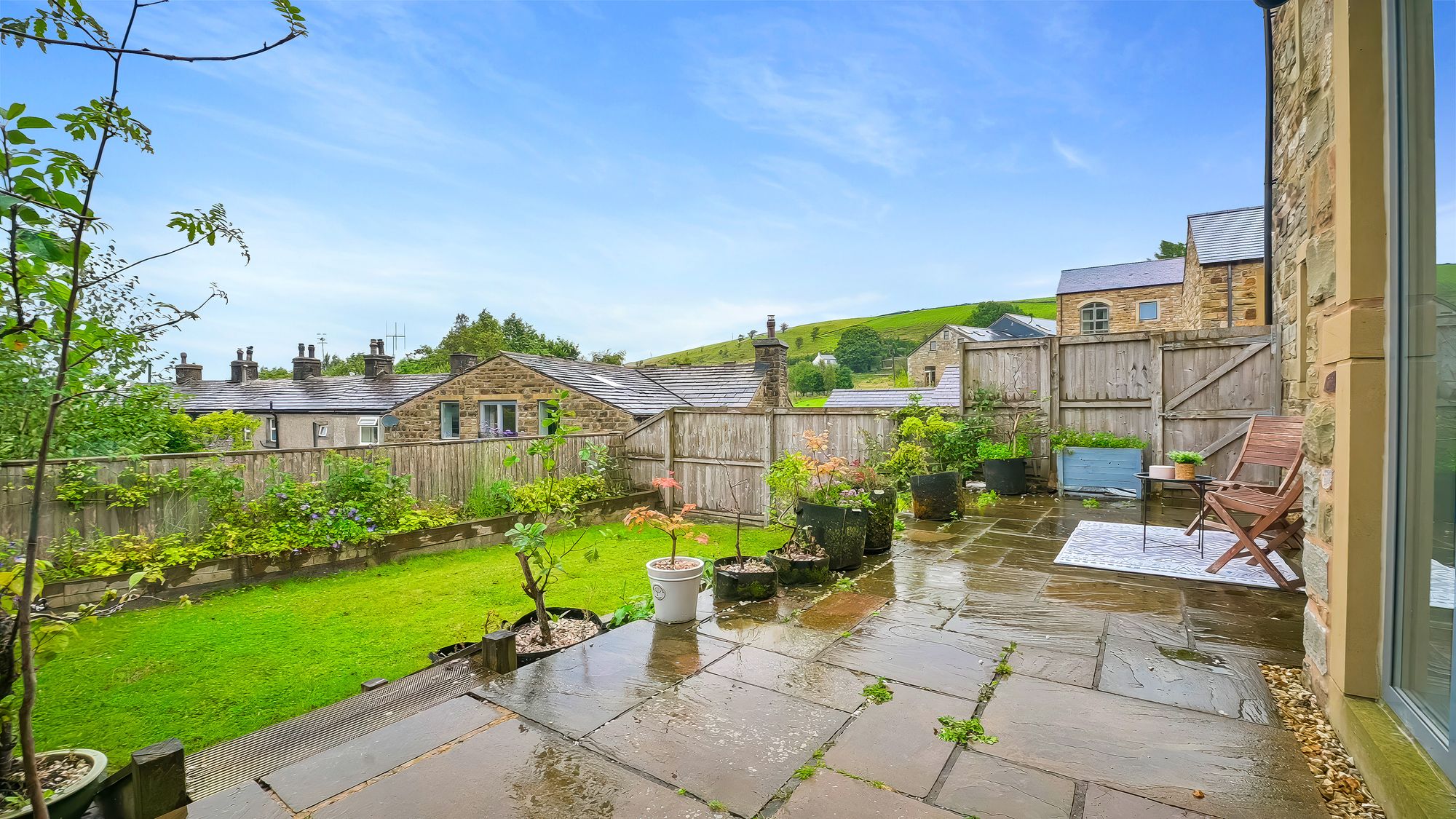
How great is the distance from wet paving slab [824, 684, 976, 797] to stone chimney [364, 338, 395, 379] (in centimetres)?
2090

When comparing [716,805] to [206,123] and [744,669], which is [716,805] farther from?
[206,123]

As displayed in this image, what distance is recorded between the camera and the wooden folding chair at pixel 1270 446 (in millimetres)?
4105

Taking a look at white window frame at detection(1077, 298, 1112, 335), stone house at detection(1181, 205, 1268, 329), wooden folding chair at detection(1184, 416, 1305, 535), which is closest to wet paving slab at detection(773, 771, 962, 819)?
wooden folding chair at detection(1184, 416, 1305, 535)

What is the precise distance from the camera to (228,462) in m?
5.94

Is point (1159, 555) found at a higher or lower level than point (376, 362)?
lower

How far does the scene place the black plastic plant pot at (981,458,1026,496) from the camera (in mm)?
7277

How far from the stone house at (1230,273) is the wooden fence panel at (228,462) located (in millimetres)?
13929

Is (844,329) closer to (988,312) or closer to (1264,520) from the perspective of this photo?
(988,312)

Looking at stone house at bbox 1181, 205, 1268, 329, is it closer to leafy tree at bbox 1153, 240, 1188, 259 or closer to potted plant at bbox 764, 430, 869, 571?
potted plant at bbox 764, 430, 869, 571

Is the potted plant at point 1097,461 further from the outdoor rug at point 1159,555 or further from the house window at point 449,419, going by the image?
the house window at point 449,419

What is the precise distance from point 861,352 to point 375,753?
56.8 m

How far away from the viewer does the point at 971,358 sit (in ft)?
26.0

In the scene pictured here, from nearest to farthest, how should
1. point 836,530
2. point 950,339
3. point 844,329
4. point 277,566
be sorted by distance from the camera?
point 836,530
point 277,566
point 950,339
point 844,329

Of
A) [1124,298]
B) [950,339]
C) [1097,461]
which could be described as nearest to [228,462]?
[1097,461]
